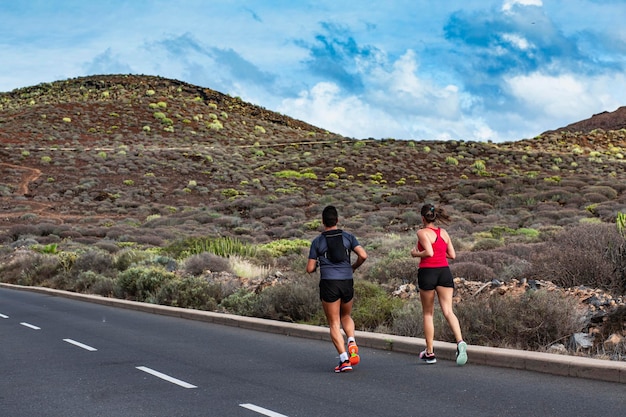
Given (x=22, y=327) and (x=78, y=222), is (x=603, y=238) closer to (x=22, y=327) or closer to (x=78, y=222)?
(x=22, y=327)

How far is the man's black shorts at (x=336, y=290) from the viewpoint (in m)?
9.14

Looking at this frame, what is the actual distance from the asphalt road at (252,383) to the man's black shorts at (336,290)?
3.13 feet

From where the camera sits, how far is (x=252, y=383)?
348 inches

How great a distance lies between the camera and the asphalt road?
7.32 meters

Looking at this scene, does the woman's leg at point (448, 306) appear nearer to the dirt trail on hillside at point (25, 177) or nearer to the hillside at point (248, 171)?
the hillside at point (248, 171)

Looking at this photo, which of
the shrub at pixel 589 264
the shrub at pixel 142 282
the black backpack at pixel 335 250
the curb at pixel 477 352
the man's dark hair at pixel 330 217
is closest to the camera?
the curb at pixel 477 352

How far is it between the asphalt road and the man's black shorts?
95 centimetres

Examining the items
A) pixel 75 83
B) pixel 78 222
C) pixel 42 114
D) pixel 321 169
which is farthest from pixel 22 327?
pixel 75 83

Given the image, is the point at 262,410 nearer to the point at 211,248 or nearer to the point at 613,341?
the point at 613,341

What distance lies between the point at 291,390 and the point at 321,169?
66.7 meters

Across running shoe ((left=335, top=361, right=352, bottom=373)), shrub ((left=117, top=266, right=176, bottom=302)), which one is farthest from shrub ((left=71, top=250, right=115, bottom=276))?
running shoe ((left=335, top=361, right=352, bottom=373))

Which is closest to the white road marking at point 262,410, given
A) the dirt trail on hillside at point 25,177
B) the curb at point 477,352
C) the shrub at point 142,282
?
the curb at point 477,352

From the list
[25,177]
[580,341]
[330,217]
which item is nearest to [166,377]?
[330,217]

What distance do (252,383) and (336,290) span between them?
4.84 feet
